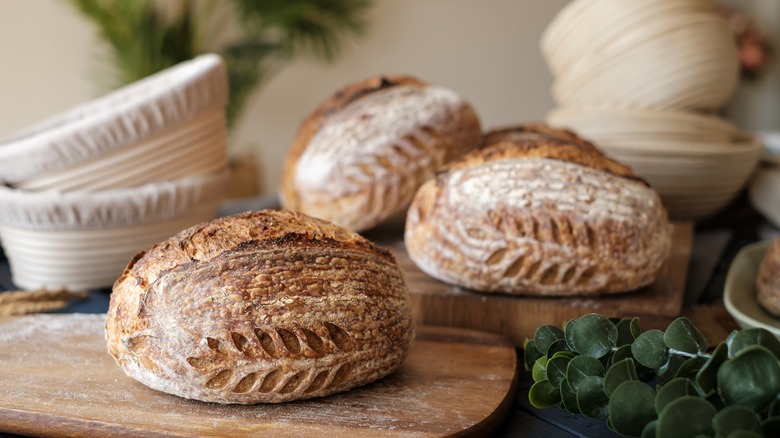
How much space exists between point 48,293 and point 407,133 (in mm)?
724

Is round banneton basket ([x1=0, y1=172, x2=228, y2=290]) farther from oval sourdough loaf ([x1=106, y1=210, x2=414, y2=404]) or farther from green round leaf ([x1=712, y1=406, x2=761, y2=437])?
green round leaf ([x1=712, y1=406, x2=761, y2=437])

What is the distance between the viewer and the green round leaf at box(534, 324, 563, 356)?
3.09 ft

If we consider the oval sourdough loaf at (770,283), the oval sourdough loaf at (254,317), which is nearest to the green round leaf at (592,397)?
the oval sourdough loaf at (254,317)

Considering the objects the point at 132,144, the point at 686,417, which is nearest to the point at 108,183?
the point at 132,144

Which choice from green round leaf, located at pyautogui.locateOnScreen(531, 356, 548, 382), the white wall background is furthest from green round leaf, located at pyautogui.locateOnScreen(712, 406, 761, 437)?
the white wall background

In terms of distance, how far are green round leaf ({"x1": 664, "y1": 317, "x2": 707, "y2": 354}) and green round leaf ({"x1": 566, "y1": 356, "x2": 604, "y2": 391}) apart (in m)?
0.07

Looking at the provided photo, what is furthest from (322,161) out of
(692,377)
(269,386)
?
(692,377)

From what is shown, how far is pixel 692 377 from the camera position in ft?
2.72

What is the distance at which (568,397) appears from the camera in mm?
874

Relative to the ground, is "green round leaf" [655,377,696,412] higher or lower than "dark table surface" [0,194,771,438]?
higher

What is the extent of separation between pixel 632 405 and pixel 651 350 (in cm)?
8

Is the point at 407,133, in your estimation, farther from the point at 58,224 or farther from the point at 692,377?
the point at 692,377

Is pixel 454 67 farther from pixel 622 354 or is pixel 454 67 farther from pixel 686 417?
pixel 686 417

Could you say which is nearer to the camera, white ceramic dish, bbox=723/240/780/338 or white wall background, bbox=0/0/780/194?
white ceramic dish, bbox=723/240/780/338
